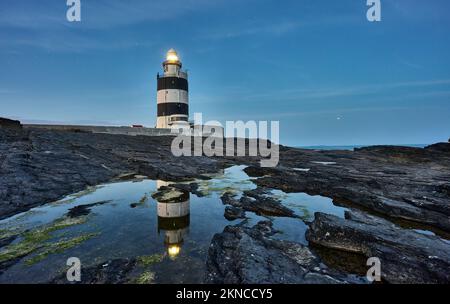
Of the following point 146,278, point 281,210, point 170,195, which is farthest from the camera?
point 170,195

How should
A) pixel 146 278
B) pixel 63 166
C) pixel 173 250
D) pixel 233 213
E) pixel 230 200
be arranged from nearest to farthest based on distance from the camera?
pixel 146 278 < pixel 173 250 < pixel 233 213 < pixel 230 200 < pixel 63 166

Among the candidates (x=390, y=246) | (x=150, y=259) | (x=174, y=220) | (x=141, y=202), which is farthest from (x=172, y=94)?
(x=390, y=246)

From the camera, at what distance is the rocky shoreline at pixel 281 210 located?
568 cm

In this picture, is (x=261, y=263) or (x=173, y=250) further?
(x=173, y=250)

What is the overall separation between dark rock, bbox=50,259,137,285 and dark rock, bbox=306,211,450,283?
558 centimetres

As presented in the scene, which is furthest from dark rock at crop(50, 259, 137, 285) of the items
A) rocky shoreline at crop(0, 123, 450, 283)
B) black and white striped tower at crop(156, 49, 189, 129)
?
black and white striped tower at crop(156, 49, 189, 129)

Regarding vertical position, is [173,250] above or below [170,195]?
below

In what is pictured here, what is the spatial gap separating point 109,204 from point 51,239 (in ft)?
12.2

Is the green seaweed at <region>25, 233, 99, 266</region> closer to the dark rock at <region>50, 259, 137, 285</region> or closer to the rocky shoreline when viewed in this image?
the dark rock at <region>50, 259, 137, 285</region>

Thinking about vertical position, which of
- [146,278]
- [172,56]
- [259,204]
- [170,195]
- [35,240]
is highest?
[172,56]

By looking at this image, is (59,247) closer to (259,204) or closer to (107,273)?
(107,273)

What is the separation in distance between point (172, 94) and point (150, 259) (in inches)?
1586

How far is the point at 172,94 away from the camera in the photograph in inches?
1710
